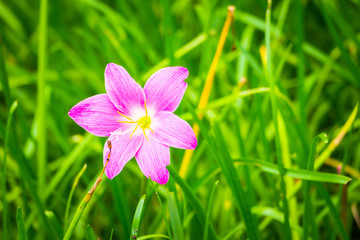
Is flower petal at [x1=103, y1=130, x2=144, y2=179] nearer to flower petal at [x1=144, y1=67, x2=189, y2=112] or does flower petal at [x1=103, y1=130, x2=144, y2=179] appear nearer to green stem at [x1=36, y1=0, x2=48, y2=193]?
flower petal at [x1=144, y1=67, x2=189, y2=112]

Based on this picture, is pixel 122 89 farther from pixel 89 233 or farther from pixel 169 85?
pixel 89 233

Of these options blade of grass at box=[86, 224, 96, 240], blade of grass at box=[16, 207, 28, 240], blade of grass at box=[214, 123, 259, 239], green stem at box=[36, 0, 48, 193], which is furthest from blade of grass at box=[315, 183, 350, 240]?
green stem at box=[36, 0, 48, 193]

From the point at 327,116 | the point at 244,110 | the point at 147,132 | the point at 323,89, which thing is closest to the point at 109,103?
the point at 147,132

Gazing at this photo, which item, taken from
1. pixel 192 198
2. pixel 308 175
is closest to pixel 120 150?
pixel 192 198

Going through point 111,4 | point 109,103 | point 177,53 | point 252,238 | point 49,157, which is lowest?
point 252,238

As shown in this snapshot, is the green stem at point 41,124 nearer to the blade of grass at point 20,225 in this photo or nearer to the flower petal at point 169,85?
the blade of grass at point 20,225

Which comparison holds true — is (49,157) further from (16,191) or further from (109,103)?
(109,103)

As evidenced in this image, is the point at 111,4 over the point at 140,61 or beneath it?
over
